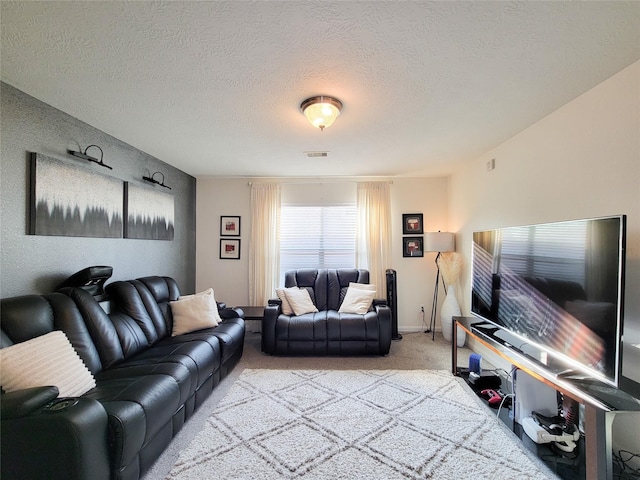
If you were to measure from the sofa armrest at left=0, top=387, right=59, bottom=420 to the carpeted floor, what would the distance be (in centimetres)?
105

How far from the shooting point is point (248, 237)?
14.7ft

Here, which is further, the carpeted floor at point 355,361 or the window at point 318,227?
the window at point 318,227

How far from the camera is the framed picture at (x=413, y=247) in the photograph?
4.39 meters

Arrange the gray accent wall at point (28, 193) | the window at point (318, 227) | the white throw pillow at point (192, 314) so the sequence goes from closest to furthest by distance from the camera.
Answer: the gray accent wall at point (28, 193), the white throw pillow at point (192, 314), the window at point (318, 227)

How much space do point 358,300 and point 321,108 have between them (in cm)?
245

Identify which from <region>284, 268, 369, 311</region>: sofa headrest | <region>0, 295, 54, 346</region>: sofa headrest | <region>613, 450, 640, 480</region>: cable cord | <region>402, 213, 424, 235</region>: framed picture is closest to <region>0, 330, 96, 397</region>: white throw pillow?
<region>0, 295, 54, 346</region>: sofa headrest

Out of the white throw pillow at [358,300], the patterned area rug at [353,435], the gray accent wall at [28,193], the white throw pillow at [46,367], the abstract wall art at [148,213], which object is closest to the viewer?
the white throw pillow at [46,367]

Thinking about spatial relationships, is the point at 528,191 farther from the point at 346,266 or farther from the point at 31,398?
the point at 31,398

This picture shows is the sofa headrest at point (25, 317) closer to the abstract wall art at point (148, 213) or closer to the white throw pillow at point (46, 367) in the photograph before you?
the white throw pillow at point (46, 367)

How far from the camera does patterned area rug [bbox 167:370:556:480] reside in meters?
1.65

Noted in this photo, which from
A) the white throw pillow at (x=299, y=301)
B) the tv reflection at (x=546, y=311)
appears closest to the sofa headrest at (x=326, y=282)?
the white throw pillow at (x=299, y=301)

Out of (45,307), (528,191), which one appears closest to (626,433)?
(528,191)

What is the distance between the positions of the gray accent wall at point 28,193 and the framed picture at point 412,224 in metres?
3.68

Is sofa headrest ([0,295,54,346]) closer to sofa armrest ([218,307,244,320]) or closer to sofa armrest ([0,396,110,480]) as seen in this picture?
sofa armrest ([0,396,110,480])
